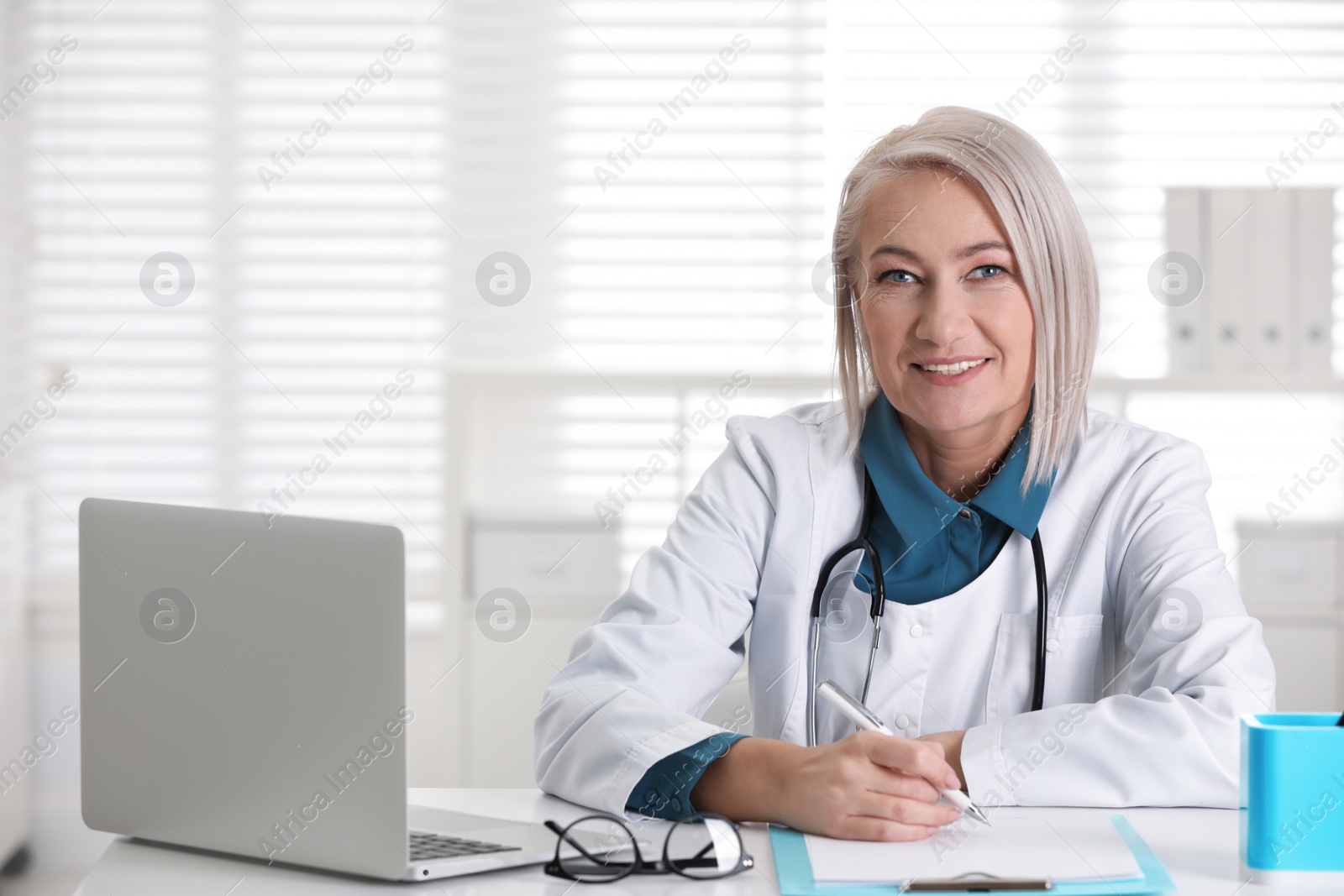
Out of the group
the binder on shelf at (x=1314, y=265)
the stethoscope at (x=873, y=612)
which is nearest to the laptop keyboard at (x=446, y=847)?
the stethoscope at (x=873, y=612)

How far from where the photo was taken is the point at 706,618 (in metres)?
1.43

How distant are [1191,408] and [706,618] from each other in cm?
194

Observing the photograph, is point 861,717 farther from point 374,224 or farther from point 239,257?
point 239,257

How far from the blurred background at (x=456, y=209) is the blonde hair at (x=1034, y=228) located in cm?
Result: 162

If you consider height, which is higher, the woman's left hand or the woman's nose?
the woman's nose

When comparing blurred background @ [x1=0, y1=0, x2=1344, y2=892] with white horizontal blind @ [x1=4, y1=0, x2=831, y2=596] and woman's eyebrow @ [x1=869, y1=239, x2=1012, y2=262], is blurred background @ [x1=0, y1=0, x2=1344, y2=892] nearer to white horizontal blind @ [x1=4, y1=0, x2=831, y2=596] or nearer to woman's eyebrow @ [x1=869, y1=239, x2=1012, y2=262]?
white horizontal blind @ [x1=4, y1=0, x2=831, y2=596]

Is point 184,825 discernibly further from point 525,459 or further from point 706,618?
point 525,459

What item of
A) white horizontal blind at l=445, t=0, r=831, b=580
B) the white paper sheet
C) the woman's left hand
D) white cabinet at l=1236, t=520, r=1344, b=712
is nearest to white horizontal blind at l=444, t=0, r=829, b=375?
white horizontal blind at l=445, t=0, r=831, b=580

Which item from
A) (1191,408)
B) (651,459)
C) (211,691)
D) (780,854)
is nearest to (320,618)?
(211,691)

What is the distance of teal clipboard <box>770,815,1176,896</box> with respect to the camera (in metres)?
0.86

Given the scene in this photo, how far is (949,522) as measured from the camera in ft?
4.93

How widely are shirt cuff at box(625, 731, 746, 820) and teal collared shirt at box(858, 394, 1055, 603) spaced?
0.43m

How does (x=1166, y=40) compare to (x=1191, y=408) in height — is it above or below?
above

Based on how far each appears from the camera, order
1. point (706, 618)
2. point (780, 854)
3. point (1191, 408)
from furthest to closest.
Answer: point (1191, 408), point (706, 618), point (780, 854)
